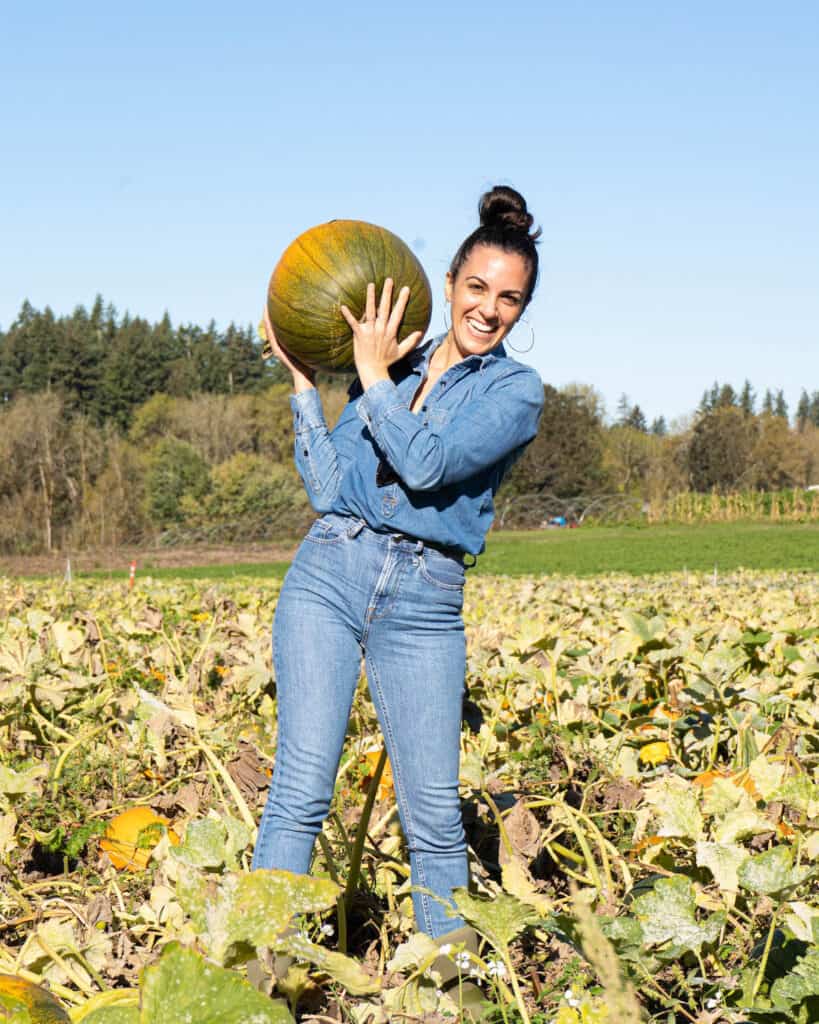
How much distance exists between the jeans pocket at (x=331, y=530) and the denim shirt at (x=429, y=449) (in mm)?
25

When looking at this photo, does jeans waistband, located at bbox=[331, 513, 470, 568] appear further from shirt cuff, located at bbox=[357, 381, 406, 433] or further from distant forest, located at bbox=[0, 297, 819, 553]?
distant forest, located at bbox=[0, 297, 819, 553]

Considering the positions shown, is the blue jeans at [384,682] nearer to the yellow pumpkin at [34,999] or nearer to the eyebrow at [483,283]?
the eyebrow at [483,283]

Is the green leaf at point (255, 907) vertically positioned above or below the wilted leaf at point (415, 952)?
above

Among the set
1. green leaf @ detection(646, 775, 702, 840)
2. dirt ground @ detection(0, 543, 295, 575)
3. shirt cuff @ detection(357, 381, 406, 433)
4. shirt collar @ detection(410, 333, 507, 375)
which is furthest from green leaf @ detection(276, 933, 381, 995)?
dirt ground @ detection(0, 543, 295, 575)

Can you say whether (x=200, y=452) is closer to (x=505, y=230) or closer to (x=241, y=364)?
(x=241, y=364)

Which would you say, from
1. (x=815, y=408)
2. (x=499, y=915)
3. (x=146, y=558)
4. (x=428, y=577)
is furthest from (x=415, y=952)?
(x=815, y=408)

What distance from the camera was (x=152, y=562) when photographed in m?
33.0

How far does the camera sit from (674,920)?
1.63m

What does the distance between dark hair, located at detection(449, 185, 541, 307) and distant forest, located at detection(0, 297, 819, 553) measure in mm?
36768

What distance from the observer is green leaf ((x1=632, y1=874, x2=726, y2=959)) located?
161cm

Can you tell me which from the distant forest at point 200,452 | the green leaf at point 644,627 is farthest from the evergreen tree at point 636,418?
the green leaf at point 644,627

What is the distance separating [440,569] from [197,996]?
1588 mm

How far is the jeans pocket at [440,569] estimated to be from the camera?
2537 millimetres

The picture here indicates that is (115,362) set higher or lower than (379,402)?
higher
